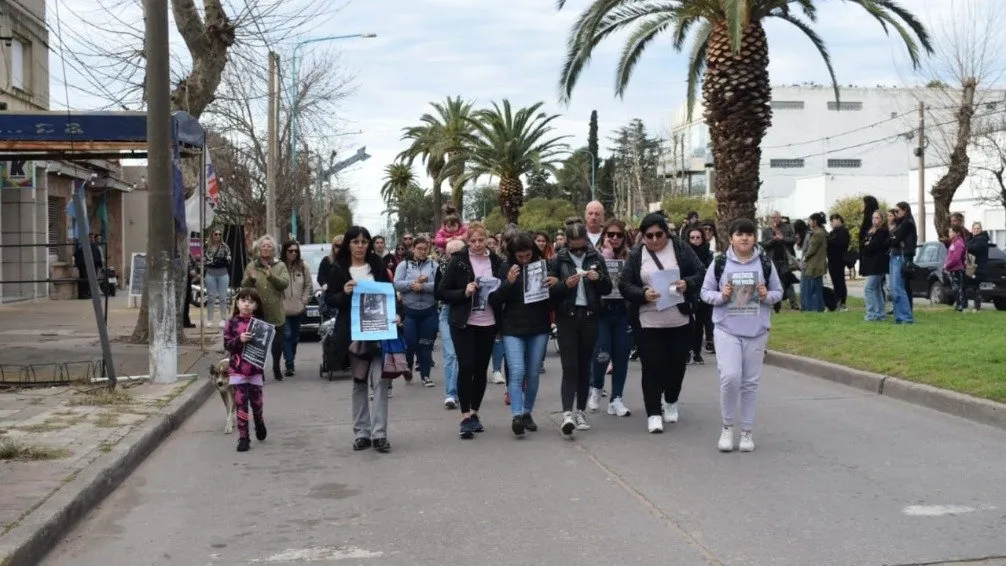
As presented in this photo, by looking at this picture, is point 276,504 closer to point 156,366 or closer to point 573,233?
point 573,233

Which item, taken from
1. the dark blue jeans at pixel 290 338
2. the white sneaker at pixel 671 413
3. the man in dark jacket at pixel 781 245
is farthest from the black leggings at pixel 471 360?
the man in dark jacket at pixel 781 245

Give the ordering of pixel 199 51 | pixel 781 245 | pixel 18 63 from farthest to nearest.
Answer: pixel 18 63, pixel 781 245, pixel 199 51

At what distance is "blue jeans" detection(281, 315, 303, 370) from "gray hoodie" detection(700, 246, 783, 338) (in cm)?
707

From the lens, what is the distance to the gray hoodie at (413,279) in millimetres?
12053

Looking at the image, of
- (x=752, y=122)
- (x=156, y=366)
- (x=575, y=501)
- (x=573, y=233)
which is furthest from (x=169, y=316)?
(x=752, y=122)

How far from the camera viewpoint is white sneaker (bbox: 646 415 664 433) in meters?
9.20

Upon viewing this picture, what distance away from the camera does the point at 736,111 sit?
19.8 m

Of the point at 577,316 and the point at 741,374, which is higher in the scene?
the point at 577,316

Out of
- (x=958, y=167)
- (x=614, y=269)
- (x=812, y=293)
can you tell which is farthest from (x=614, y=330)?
(x=958, y=167)

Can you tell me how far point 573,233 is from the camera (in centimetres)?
932

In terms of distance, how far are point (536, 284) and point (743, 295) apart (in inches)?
67.4

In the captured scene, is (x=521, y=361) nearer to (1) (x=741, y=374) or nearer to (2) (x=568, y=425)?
(2) (x=568, y=425)

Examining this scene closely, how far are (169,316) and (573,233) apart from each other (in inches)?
208

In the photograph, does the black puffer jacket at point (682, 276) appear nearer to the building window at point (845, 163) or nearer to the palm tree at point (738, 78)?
the palm tree at point (738, 78)
